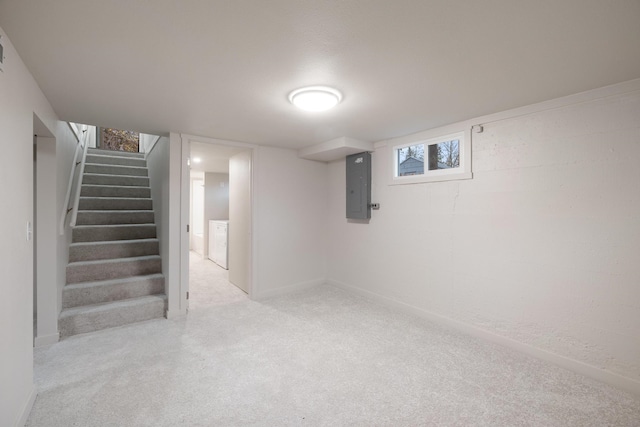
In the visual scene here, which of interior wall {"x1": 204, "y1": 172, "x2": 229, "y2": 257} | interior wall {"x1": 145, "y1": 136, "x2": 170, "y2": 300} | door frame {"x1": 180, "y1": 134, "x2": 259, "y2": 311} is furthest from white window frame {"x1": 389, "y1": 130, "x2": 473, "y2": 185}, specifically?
interior wall {"x1": 204, "y1": 172, "x2": 229, "y2": 257}

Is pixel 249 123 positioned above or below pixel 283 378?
above

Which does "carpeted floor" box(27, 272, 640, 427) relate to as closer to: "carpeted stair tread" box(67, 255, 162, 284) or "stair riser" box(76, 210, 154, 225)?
"carpeted stair tread" box(67, 255, 162, 284)

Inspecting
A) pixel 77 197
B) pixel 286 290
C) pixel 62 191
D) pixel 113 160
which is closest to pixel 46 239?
pixel 62 191

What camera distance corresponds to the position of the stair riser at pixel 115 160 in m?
4.88

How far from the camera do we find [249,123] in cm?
299

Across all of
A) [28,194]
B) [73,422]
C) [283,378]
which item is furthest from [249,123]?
[73,422]

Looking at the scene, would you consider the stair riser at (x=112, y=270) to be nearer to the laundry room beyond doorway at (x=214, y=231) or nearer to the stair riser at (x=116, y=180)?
the laundry room beyond doorway at (x=214, y=231)

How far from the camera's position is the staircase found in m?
3.02

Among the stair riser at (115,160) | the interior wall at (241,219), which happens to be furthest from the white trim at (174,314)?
the stair riser at (115,160)

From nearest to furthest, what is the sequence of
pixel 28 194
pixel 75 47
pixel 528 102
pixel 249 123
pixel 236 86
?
pixel 75 47, pixel 28 194, pixel 236 86, pixel 528 102, pixel 249 123

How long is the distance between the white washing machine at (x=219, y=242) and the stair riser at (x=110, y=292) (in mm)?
2257

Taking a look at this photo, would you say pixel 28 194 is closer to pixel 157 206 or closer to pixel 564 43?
pixel 157 206

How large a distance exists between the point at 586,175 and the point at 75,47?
3531mm

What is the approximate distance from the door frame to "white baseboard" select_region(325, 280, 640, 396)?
187 cm
